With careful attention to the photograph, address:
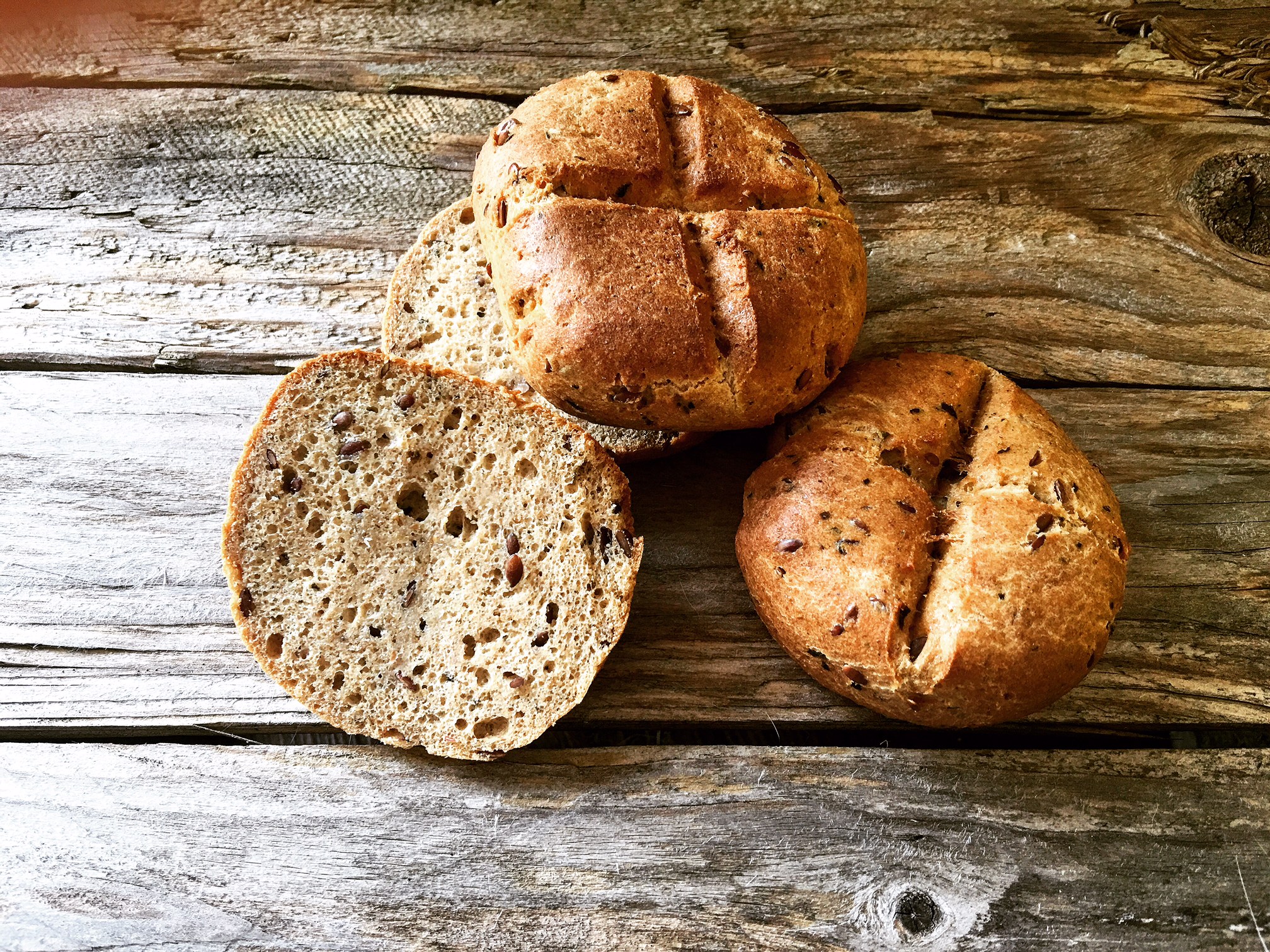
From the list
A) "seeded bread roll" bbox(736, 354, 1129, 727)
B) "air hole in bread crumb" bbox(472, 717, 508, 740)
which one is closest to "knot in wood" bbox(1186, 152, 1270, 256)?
"seeded bread roll" bbox(736, 354, 1129, 727)

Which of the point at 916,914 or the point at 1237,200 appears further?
the point at 1237,200

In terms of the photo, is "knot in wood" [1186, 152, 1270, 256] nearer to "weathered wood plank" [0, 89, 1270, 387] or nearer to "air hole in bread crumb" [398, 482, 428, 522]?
"weathered wood plank" [0, 89, 1270, 387]

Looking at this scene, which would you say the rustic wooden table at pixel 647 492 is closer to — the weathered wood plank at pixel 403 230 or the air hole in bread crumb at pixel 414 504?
the weathered wood plank at pixel 403 230

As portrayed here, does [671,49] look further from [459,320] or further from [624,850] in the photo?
[624,850]

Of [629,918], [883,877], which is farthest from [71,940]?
[883,877]

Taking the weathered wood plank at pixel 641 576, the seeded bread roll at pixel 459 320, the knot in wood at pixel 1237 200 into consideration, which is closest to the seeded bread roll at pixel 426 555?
the seeded bread roll at pixel 459 320

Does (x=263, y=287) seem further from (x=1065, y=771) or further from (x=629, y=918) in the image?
(x=1065, y=771)

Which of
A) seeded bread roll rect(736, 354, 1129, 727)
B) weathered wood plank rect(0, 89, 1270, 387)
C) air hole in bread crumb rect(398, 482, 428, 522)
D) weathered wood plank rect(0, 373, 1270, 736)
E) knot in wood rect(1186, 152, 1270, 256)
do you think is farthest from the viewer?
knot in wood rect(1186, 152, 1270, 256)

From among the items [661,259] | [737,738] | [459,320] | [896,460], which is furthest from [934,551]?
[459,320]
